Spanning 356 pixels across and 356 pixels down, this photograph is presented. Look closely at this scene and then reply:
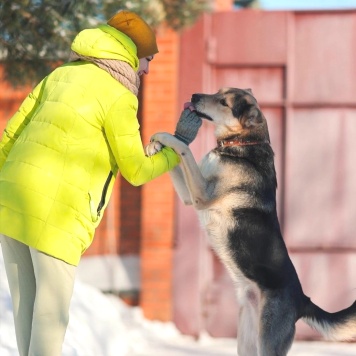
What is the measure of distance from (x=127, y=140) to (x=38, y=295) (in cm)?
71

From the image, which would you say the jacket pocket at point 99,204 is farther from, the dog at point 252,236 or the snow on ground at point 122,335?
the snow on ground at point 122,335

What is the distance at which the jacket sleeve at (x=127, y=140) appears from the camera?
3611mm

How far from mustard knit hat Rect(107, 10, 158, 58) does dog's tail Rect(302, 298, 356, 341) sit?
A: 1629 mm

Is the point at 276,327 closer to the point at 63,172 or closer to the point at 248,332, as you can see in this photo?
the point at 248,332

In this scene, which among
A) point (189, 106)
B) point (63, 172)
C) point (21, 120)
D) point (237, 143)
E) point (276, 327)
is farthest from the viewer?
point (237, 143)

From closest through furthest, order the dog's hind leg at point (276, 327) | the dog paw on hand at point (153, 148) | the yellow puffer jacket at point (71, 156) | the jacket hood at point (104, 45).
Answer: the yellow puffer jacket at point (71, 156) → the jacket hood at point (104, 45) → the dog paw on hand at point (153, 148) → the dog's hind leg at point (276, 327)

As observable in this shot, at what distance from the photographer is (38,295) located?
3609 mm

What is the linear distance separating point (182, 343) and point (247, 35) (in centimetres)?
248

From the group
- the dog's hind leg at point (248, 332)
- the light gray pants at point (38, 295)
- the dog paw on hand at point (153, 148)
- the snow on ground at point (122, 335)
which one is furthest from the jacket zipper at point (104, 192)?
the snow on ground at point (122, 335)

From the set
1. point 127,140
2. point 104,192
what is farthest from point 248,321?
point 127,140

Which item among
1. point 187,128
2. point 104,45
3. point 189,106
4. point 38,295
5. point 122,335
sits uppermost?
point 189,106

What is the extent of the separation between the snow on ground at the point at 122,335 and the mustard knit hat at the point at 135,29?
2457mm

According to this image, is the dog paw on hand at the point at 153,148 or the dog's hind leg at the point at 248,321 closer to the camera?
the dog paw on hand at the point at 153,148

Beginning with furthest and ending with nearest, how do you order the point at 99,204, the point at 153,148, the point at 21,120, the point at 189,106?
the point at 189,106 → the point at 153,148 → the point at 21,120 → the point at 99,204
